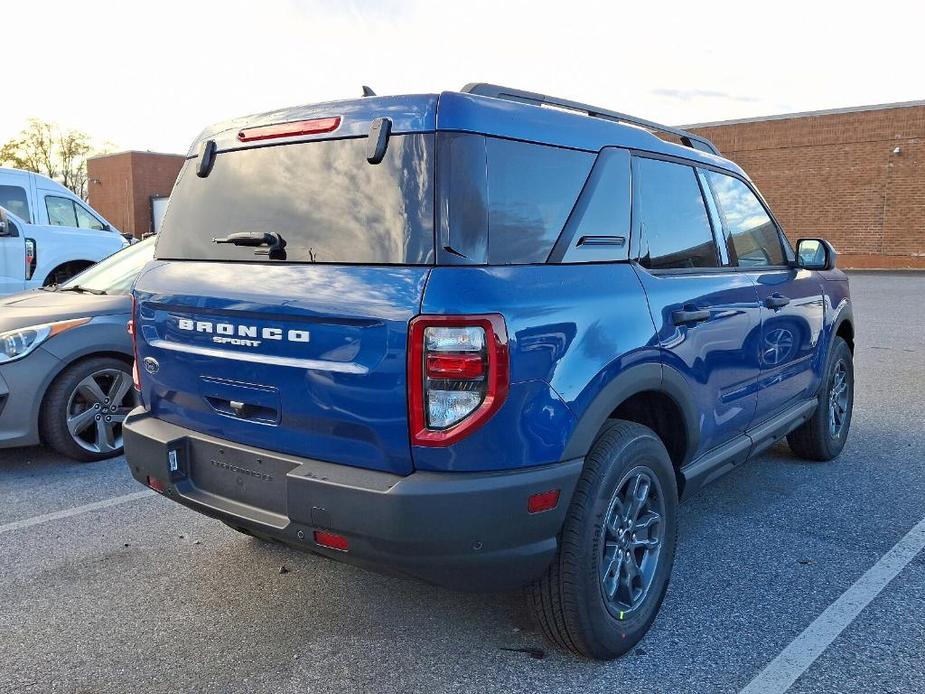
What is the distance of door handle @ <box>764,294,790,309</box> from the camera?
12.8ft

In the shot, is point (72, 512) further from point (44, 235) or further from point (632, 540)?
point (44, 235)

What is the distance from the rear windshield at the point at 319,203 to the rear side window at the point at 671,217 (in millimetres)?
1084

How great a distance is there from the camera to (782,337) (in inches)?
161

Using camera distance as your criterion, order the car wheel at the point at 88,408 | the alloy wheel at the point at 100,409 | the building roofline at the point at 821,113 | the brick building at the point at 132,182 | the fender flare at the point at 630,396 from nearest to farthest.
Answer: the fender flare at the point at 630,396, the car wheel at the point at 88,408, the alloy wheel at the point at 100,409, the building roofline at the point at 821,113, the brick building at the point at 132,182

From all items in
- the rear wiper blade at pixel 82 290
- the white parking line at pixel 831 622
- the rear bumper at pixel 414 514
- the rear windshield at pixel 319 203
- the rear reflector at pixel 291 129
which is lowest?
the white parking line at pixel 831 622

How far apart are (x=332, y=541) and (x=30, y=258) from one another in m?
9.58

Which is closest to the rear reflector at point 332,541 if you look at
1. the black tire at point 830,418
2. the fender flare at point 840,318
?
the black tire at point 830,418

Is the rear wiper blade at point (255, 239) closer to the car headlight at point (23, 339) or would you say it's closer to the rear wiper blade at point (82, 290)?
the car headlight at point (23, 339)

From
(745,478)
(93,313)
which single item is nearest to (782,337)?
(745,478)

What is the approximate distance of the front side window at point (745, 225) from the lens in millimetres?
3852

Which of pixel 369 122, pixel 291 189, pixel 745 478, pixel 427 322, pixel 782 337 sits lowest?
pixel 745 478

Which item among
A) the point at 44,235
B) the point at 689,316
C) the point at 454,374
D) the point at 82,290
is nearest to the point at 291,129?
the point at 454,374

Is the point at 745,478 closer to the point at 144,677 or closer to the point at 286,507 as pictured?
the point at 286,507

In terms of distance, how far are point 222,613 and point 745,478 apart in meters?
3.24
